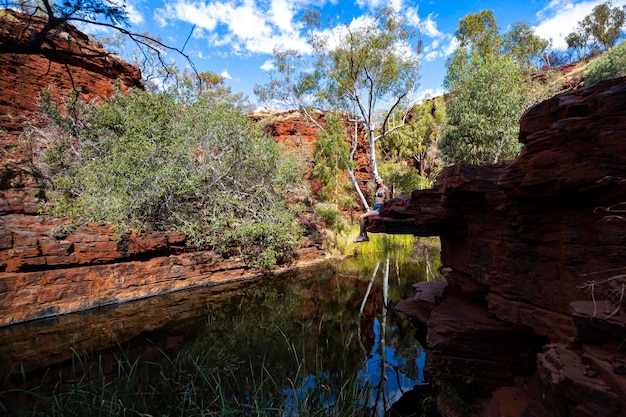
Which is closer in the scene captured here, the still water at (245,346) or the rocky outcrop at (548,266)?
the rocky outcrop at (548,266)

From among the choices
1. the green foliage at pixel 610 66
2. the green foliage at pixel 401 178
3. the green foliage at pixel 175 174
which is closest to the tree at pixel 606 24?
the green foliage at pixel 610 66

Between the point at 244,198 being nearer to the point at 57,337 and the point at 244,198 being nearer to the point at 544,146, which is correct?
the point at 57,337

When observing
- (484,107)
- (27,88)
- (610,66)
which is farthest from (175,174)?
(610,66)

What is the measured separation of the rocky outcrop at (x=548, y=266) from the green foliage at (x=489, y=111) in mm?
13843

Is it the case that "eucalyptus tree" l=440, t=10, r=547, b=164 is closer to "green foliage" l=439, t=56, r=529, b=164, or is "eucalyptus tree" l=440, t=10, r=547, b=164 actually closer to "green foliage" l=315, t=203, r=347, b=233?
"green foliage" l=439, t=56, r=529, b=164

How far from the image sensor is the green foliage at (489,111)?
15812 millimetres

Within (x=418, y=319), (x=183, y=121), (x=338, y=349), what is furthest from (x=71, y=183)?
(x=418, y=319)

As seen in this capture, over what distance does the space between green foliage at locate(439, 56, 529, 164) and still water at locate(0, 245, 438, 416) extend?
10.7 m

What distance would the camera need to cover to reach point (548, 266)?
328cm

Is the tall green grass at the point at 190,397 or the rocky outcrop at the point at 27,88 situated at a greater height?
the rocky outcrop at the point at 27,88

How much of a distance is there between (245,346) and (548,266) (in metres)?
4.41

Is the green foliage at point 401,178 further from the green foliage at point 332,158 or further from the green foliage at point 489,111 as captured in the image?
the green foliage at point 489,111

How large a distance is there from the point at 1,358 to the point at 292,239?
8611mm

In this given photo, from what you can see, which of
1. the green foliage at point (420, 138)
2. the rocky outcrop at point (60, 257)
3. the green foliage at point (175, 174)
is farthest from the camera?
the green foliage at point (420, 138)
